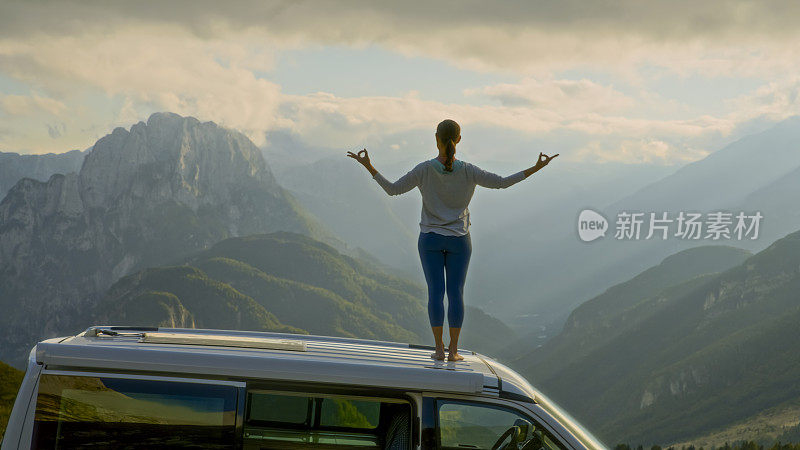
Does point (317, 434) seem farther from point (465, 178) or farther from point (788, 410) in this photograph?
point (788, 410)

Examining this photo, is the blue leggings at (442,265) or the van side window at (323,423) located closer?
the van side window at (323,423)

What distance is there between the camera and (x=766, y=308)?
19612 centimetres

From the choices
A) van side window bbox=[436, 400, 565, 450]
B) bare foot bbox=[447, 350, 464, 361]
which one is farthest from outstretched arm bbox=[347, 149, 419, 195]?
van side window bbox=[436, 400, 565, 450]

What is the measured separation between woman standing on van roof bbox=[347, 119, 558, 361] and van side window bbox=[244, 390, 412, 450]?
49.9 inches

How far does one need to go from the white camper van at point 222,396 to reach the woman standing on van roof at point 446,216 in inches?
69.7

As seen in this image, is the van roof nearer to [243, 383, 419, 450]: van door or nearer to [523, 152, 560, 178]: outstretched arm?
[243, 383, 419, 450]: van door

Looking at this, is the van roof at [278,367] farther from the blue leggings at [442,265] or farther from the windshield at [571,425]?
the blue leggings at [442,265]

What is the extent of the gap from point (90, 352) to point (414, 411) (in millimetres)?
2616

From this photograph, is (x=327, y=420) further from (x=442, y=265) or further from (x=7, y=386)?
(x=7, y=386)

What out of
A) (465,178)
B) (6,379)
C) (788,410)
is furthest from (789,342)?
(465,178)

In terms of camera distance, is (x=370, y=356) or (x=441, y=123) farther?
(x=441, y=123)

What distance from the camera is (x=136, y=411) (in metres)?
5.72

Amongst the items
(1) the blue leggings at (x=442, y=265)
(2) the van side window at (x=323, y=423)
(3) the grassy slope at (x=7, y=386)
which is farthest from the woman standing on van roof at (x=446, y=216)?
(3) the grassy slope at (x=7, y=386)

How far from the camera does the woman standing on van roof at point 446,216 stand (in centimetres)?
779
